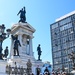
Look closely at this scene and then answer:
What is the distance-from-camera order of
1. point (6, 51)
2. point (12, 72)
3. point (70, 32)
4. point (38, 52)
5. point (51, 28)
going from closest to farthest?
point (12, 72)
point (6, 51)
point (38, 52)
point (70, 32)
point (51, 28)

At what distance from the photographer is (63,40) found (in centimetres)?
7738

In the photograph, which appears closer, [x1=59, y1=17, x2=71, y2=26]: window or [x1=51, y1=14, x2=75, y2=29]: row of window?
[x1=51, y1=14, x2=75, y2=29]: row of window

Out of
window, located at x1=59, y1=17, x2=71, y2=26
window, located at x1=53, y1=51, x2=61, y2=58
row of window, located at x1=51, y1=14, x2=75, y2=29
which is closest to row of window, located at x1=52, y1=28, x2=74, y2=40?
row of window, located at x1=51, y1=14, x2=75, y2=29

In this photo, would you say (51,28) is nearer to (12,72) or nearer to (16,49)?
(16,49)

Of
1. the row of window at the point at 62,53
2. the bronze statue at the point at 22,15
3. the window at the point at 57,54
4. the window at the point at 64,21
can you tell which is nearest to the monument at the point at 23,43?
the bronze statue at the point at 22,15

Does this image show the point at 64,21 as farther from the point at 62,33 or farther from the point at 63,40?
the point at 63,40

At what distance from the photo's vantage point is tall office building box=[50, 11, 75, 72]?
7400 cm

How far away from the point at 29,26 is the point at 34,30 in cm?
104

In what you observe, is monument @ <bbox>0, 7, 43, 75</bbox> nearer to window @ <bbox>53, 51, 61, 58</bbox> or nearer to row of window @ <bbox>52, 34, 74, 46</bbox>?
row of window @ <bbox>52, 34, 74, 46</bbox>

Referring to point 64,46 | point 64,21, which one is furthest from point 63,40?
point 64,21

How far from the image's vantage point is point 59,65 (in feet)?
249

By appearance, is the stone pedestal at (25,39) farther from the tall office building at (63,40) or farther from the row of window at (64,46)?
the row of window at (64,46)

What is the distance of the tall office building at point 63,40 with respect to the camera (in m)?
74.0

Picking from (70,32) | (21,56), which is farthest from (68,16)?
(21,56)
